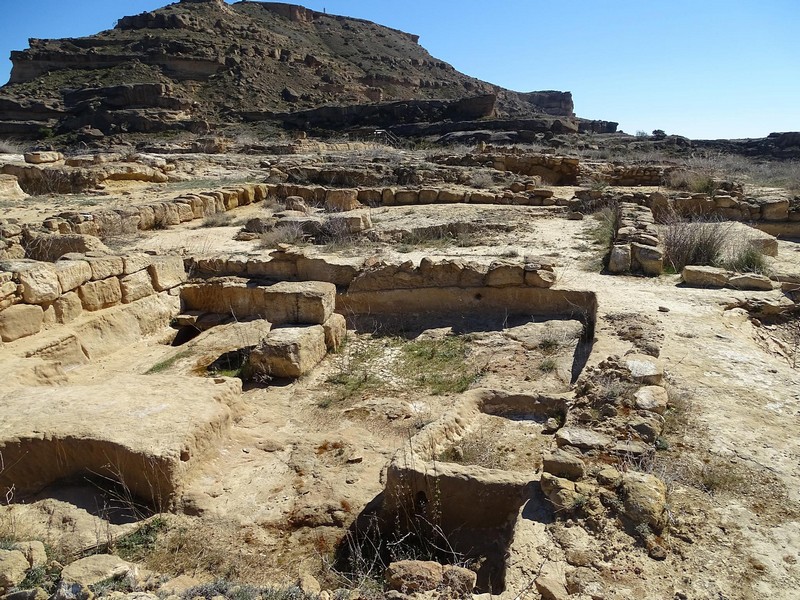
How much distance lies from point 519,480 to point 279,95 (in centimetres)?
4790

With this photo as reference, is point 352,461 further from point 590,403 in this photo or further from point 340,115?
point 340,115

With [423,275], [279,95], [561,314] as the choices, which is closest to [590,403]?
[561,314]

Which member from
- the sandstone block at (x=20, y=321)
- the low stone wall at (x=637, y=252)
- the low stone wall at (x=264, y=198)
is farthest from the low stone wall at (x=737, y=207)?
the sandstone block at (x=20, y=321)

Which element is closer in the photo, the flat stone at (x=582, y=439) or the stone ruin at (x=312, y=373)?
the stone ruin at (x=312, y=373)

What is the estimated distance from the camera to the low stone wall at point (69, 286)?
528cm

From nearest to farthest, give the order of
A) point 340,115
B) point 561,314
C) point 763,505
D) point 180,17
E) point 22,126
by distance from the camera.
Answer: point 763,505 → point 561,314 → point 22,126 → point 340,115 → point 180,17

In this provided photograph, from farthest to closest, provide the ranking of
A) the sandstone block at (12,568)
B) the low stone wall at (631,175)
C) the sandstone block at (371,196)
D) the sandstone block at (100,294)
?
the low stone wall at (631,175) < the sandstone block at (371,196) < the sandstone block at (100,294) < the sandstone block at (12,568)

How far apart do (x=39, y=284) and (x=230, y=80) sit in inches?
1728

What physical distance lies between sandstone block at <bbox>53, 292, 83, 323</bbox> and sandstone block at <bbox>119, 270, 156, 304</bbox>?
1.85 feet

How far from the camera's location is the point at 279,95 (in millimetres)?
45906

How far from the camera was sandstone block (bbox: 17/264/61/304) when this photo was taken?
17.6 feet

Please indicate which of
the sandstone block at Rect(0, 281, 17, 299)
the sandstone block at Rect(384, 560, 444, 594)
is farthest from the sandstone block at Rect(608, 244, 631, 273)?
the sandstone block at Rect(0, 281, 17, 299)

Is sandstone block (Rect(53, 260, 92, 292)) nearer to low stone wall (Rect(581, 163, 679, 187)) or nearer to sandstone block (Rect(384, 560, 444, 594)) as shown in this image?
sandstone block (Rect(384, 560, 444, 594))

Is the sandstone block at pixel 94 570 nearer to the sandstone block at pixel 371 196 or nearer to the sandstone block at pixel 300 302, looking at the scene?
the sandstone block at pixel 300 302
